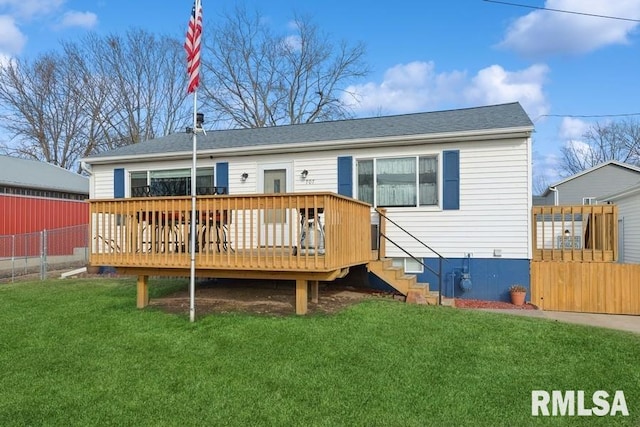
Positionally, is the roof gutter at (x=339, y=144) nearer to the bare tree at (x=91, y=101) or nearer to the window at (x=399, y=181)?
the window at (x=399, y=181)

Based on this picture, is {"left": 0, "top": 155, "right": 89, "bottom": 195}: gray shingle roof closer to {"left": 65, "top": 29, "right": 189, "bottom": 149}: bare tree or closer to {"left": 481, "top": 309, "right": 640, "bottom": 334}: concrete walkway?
{"left": 65, "top": 29, "right": 189, "bottom": 149}: bare tree

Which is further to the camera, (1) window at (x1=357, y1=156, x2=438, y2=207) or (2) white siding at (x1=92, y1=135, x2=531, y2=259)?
(1) window at (x1=357, y1=156, x2=438, y2=207)

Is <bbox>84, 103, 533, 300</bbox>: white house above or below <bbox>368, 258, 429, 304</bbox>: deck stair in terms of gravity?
above

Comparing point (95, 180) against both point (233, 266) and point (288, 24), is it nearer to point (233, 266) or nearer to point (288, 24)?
point (233, 266)

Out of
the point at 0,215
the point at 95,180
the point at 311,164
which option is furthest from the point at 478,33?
the point at 0,215

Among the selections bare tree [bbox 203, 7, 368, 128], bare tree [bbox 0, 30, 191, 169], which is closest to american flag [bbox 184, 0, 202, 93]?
bare tree [bbox 203, 7, 368, 128]

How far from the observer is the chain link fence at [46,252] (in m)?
14.7

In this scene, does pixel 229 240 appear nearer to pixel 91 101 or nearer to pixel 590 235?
pixel 590 235

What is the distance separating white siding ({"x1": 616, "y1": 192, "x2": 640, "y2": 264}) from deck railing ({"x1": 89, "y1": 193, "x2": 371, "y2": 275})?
1072 centimetres

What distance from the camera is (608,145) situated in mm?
34781

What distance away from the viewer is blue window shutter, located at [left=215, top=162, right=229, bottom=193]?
35.6ft

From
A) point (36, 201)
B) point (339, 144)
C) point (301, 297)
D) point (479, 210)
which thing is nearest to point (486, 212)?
point (479, 210)

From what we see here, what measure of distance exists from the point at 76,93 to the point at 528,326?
29126 millimetres

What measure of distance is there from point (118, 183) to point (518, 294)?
32.1 feet
